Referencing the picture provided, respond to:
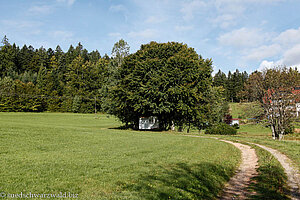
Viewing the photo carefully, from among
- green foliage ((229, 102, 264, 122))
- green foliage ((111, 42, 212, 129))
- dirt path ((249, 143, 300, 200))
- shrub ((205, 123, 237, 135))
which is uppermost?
green foliage ((111, 42, 212, 129))

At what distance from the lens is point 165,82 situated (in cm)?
3138

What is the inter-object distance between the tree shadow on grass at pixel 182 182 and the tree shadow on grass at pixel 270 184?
1143 mm

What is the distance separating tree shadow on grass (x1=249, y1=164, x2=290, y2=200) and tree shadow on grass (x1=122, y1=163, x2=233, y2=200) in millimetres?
1143

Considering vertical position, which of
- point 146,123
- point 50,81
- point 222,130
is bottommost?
point 222,130

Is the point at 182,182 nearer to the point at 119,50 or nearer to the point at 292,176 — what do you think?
the point at 292,176

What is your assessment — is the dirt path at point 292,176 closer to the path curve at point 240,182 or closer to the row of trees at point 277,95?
the path curve at point 240,182

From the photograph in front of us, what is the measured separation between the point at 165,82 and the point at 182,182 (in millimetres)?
24443

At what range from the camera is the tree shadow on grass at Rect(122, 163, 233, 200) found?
6.36 meters

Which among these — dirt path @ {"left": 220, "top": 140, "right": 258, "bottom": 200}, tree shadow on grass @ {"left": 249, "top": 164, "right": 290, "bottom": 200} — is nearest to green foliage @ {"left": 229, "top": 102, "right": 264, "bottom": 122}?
dirt path @ {"left": 220, "top": 140, "right": 258, "bottom": 200}

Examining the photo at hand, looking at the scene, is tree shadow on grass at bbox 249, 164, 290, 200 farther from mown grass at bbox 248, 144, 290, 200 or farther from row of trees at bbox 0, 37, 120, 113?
row of trees at bbox 0, 37, 120, 113

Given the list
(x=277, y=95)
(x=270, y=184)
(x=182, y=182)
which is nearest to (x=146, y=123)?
(x=277, y=95)

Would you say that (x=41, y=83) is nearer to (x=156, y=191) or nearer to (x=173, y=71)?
(x=173, y=71)

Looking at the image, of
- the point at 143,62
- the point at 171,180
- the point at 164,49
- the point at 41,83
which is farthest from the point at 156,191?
the point at 41,83

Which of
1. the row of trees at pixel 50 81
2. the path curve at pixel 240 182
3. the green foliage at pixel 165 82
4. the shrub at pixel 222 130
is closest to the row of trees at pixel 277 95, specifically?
the shrub at pixel 222 130
